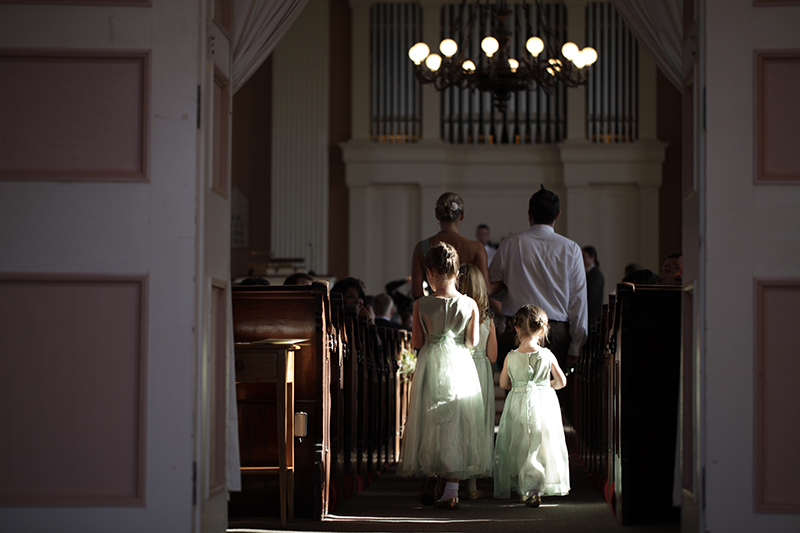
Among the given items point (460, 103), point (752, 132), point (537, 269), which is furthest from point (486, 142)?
point (752, 132)

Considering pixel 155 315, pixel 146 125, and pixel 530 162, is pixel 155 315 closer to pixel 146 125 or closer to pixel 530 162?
pixel 146 125

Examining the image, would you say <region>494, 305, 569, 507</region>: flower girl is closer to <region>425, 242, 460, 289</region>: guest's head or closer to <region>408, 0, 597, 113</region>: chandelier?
<region>425, 242, 460, 289</region>: guest's head

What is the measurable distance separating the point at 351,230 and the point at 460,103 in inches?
87.2

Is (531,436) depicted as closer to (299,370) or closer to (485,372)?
(485,372)

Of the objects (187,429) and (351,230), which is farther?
(351,230)

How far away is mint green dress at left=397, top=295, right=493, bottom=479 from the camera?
408 centimetres

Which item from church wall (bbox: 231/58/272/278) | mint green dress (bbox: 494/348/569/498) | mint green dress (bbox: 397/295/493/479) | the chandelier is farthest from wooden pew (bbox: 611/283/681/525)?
church wall (bbox: 231/58/272/278)

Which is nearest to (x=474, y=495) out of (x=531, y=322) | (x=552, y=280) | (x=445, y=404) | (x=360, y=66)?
(x=445, y=404)

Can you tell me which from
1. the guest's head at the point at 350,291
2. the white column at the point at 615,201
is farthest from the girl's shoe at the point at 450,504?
the white column at the point at 615,201

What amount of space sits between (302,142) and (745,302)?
926cm

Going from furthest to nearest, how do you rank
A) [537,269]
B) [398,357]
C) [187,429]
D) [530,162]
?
[530,162]
[398,357]
[537,269]
[187,429]

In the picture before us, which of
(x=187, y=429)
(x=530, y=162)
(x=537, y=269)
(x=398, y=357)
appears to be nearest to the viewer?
(x=187, y=429)

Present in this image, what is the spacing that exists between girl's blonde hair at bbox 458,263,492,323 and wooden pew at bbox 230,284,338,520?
752 mm

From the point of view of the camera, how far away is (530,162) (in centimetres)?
1180
